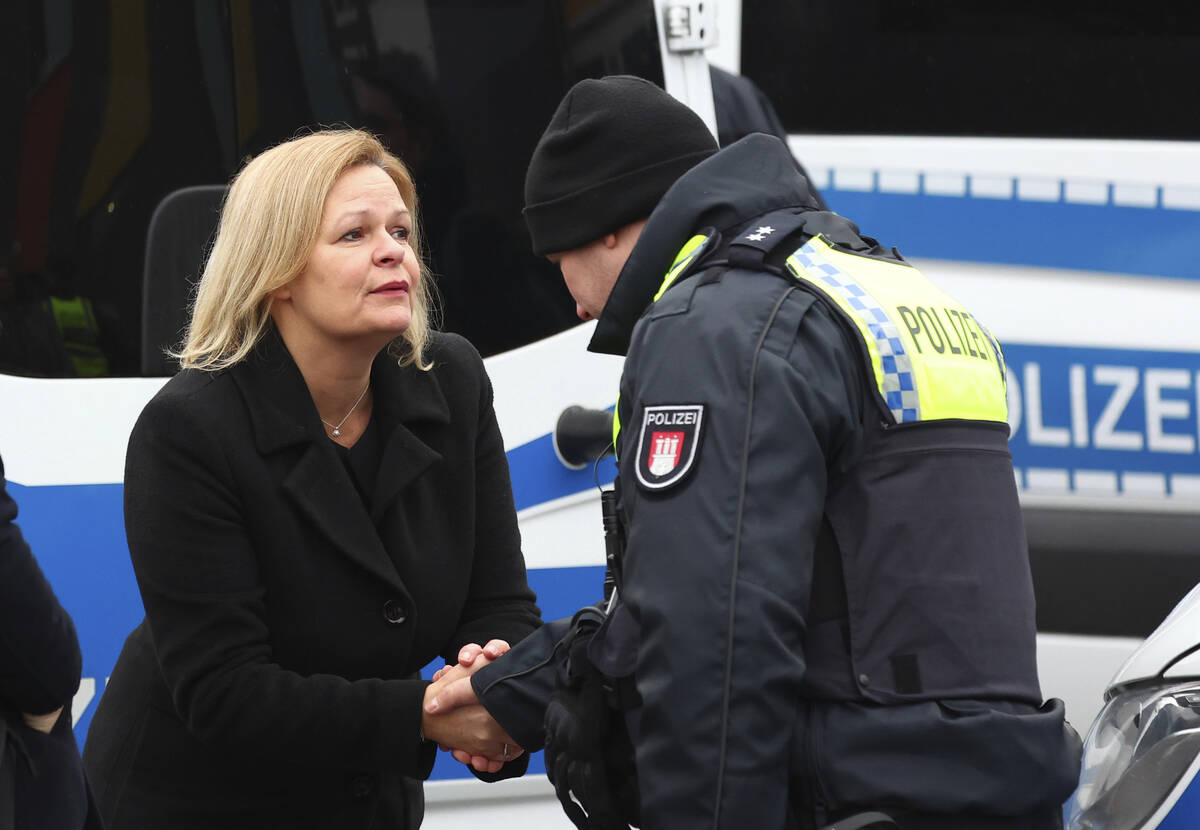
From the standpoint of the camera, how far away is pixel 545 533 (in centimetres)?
313

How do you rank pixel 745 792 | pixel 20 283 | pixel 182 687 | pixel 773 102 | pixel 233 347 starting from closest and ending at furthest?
1. pixel 745 792
2. pixel 182 687
3. pixel 233 347
4. pixel 20 283
5. pixel 773 102

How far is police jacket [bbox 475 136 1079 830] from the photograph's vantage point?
164 cm

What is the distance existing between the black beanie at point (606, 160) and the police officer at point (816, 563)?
0.72 ft

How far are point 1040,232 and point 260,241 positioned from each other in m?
1.75

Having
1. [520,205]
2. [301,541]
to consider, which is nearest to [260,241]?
[301,541]

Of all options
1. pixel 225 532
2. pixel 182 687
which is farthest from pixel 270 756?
pixel 225 532

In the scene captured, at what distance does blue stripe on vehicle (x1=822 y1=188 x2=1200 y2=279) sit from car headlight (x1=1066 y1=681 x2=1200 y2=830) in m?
1.27

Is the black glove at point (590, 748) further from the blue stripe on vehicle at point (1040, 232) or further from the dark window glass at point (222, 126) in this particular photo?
the blue stripe on vehicle at point (1040, 232)

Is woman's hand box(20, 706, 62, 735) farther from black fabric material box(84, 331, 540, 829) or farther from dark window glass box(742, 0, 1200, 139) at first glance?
dark window glass box(742, 0, 1200, 139)

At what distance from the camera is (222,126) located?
298 cm

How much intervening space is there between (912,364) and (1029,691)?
40 centimetres

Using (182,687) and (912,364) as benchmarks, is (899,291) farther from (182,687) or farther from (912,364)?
(182,687)

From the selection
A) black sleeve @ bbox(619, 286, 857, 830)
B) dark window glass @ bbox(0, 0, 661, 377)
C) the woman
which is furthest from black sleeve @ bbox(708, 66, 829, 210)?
black sleeve @ bbox(619, 286, 857, 830)

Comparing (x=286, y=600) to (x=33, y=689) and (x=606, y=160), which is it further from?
(x=606, y=160)
